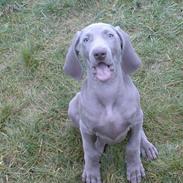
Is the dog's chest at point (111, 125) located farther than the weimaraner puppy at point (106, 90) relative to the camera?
Yes

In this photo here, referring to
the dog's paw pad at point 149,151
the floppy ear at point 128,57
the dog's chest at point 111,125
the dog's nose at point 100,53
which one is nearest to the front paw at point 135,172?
the dog's paw pad at point 149,151

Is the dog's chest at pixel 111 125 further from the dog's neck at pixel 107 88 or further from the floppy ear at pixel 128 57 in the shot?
the floppy ear at pixel 128 57

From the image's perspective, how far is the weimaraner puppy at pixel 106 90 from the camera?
9.64 ft

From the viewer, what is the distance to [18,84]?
172 inches

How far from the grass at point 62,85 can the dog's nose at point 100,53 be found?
1020 mm

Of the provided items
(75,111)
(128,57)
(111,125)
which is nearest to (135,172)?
(111,125)

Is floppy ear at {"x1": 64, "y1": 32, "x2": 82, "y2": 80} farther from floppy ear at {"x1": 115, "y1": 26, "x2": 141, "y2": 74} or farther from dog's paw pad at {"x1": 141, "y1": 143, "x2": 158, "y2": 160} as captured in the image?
dog's paw pad at {"x1": 141, "y1": 143, "x2": 158, "y2": 160}

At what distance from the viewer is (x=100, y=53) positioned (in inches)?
111

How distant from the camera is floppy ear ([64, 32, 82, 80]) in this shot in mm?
3129

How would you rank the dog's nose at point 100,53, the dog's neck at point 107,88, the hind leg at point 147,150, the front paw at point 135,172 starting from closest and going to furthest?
1. the dog's nose at point 100,53
2. the dog's neck at point 107,88
3. the front paw at point 135,172
4. the hind leg at point 147,150

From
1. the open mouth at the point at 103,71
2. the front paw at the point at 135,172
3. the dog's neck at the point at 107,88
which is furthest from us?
the front paw at the point at 135,172

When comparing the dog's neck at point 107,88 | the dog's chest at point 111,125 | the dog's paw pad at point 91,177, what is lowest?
the dog's paw pad at point 91,177

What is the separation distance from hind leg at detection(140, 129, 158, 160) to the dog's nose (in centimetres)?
96

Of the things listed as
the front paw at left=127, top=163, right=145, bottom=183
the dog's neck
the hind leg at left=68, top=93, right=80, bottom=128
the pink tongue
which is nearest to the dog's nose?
the pink tongue
